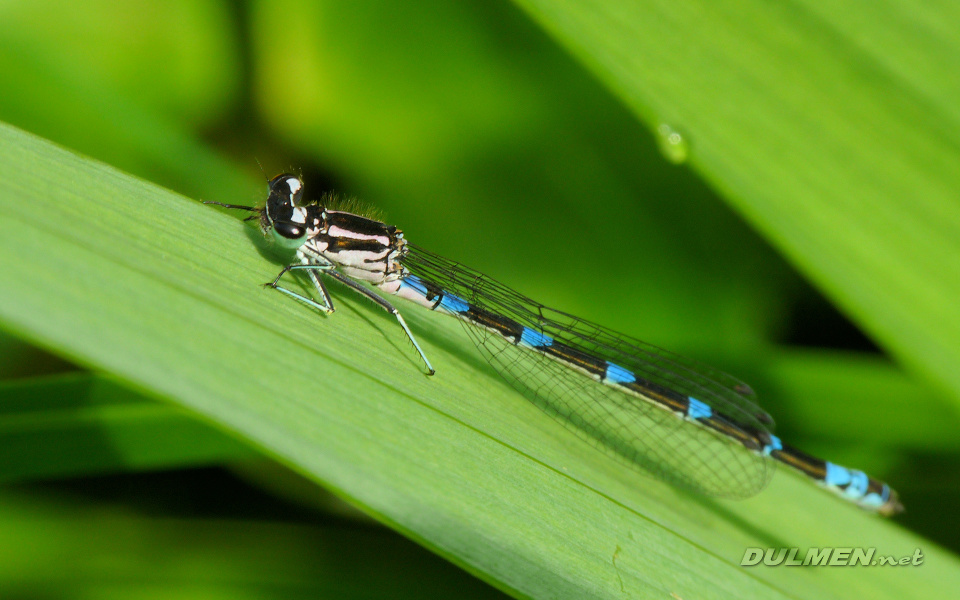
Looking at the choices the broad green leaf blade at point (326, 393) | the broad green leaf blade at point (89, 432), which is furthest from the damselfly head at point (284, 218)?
the broad green leaf blade at point (89, 432)

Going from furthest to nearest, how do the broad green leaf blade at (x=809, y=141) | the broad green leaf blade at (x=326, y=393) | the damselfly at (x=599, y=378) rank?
the damselfly at (x=599, y=378) < the broad green leaf blade at (x=809, y=141) < the broad green leaf blade at (x=326, y=393)

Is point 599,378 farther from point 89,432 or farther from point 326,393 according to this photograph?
point 89,432

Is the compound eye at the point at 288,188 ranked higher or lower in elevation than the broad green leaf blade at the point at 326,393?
higher

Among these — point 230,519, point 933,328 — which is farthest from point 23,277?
point 933,328

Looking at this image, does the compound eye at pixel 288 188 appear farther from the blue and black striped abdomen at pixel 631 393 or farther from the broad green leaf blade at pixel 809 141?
the broad green leaf blade at pixel 809 141

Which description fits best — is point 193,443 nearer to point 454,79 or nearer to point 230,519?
point 230,519

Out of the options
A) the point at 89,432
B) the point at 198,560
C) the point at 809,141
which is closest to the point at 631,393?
the point at 809,141
